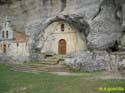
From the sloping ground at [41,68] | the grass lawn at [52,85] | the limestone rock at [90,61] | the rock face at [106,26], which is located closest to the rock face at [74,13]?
the rock face at [106,26]

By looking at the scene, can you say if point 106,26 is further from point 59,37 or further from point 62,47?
point 59,37

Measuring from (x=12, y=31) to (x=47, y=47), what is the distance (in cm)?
464

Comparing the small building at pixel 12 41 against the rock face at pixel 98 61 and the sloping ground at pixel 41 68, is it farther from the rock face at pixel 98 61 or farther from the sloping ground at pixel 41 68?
the rock face at pixel 98 61

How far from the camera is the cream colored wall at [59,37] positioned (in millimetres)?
36188

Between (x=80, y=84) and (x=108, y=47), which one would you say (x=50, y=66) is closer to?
(x=108, y=47)

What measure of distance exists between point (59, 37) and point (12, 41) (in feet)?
18.1

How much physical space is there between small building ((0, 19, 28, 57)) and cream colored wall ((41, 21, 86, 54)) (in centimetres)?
238

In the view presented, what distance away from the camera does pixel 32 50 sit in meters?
36.3

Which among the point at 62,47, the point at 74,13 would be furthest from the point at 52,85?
the point at 62,47

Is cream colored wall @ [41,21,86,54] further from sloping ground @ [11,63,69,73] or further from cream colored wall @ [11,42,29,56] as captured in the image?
sloping ground @ [11,63,69,73]

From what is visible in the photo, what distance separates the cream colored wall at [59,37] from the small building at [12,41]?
2380mm

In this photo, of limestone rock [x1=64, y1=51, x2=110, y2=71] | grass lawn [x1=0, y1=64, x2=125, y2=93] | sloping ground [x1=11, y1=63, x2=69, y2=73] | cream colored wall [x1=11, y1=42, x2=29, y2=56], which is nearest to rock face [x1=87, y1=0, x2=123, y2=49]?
limestone rock [x1=64, y1=51, x2=110, y2=71]

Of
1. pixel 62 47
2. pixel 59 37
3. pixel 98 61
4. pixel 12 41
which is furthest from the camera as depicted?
pixel 12 41

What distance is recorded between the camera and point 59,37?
37.4 meters
